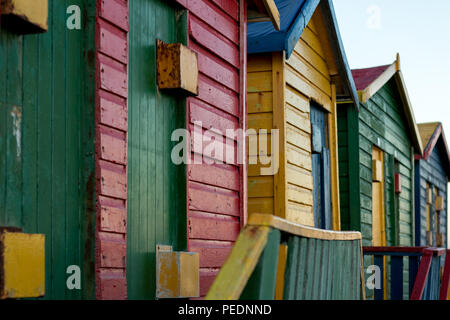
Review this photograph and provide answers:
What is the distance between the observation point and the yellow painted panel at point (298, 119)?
800 centimetres

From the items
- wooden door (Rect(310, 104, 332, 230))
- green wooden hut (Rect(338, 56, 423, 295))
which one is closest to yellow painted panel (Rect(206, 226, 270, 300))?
wooden door (Rect(310, 104, 332, 230))

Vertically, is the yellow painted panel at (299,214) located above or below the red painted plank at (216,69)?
below

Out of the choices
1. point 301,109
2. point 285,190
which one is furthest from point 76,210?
point 301,109

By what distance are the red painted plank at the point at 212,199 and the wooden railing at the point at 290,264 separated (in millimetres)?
1605

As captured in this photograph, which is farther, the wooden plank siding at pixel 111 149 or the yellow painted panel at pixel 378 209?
the yellow painted panel at pixel 378 209

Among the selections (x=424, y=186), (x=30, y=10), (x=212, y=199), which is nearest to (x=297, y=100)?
(x=212, y=199)

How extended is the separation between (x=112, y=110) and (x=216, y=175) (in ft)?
5.40

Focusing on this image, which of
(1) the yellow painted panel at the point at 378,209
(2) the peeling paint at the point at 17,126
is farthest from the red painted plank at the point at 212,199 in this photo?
(1) the yellow painted panel at the point at 378,209

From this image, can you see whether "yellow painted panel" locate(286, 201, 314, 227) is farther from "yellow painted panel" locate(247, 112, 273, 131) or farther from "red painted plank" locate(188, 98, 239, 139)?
"red painted plank" locate(188, 98, 239, 139)

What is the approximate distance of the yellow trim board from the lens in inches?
106

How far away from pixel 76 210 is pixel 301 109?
4846mm

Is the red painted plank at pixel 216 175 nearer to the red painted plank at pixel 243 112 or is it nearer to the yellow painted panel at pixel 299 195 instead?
the red painted plank at pixel 243 112

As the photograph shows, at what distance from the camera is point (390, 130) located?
1330cm

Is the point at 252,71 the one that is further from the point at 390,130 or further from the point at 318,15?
the point at 390,130
